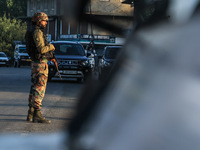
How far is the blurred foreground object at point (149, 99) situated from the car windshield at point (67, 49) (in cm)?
1793

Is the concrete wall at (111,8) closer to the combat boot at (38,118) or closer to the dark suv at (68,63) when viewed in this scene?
the combat boot at (38,118)

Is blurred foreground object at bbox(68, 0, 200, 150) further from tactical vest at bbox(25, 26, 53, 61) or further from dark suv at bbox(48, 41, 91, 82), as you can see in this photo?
dark suv at bbox(48, 41, 91, 82)

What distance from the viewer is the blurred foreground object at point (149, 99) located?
94 cm

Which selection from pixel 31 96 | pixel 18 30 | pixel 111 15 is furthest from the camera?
pixel 18 30

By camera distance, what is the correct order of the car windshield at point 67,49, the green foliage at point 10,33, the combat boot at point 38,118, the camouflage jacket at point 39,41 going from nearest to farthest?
1. the camouflage jacket at point 39,41
2. the combat boot at point 38,118
3. the car windshield at point 67,49
4. the green foliage at point 10,33

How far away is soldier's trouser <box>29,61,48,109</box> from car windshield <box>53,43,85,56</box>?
11231 mm

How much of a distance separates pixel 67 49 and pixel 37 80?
11561 millimetres

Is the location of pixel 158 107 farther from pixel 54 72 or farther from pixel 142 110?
pixel 54 72

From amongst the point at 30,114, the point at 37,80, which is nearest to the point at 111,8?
the point at 37,80

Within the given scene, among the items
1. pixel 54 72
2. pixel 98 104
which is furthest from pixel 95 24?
pixel 54 72

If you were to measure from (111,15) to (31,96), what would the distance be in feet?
22.1

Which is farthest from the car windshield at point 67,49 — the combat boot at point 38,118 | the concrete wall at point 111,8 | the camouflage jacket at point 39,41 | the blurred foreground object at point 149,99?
the blurred foreground object at point 149,99

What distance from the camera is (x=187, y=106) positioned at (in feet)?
3.09

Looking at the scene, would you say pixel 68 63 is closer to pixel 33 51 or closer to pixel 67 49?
pixel 67 49
